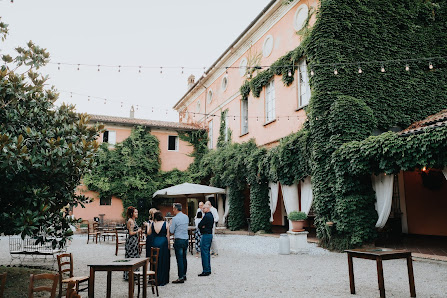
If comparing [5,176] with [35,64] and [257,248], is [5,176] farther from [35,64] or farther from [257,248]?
[257,248]

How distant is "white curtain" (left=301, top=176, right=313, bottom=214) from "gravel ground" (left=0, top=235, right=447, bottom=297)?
219 cm

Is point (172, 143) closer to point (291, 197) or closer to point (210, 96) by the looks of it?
point (210, 96)

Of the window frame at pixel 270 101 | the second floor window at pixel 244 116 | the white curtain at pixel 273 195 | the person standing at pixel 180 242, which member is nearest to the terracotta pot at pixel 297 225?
the white curtain at pixel 273 195

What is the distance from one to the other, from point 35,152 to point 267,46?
40.0 ft

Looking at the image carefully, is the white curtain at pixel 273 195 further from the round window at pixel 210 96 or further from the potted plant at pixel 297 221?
the round window at pixel 210 96

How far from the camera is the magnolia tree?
15.6 feet

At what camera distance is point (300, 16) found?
13.1 metres

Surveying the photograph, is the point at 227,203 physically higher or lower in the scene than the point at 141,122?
lower

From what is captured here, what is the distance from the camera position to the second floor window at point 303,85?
12.7m

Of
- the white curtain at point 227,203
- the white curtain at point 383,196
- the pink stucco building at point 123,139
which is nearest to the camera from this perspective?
the white curtain at point 383,196

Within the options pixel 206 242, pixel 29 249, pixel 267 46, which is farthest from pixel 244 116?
pixel 29 249

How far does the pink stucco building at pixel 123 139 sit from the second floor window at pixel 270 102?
7643mm

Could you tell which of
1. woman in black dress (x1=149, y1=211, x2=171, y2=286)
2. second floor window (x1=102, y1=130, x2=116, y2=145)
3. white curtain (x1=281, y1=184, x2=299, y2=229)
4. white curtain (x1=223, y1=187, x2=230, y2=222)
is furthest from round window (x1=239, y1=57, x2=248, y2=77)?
woman in black dress (x1=149, y1=211, x2=171, y2=286)

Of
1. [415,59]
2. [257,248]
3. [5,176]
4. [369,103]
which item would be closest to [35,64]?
[5,176]
